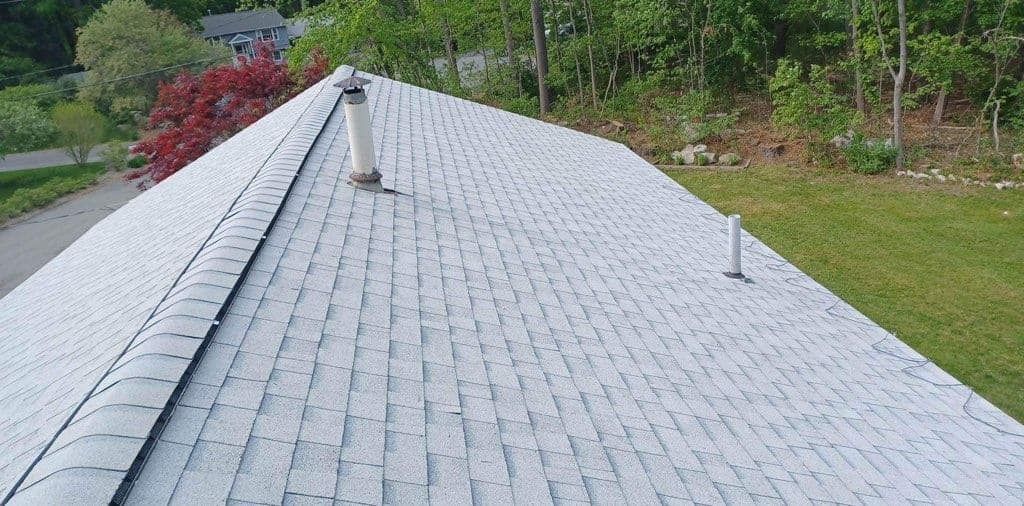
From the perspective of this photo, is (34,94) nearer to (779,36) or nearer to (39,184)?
A: (39,184)

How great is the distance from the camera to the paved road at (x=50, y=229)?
20.7 metres

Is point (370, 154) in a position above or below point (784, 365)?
above

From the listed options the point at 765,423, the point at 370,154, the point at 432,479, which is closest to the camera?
the point at 432,479

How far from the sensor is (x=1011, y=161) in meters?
18.9

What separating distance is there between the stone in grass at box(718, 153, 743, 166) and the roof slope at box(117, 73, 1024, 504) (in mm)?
14727

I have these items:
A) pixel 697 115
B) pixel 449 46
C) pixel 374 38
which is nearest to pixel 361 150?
pixel 697 115

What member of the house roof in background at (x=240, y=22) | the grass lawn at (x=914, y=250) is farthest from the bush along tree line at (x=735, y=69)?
the house roof in background at (x=240, y=22)

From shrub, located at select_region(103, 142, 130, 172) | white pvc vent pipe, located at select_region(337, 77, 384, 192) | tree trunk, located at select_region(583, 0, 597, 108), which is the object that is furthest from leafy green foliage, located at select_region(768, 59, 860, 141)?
shrub, located at select_region(103, 142, 130, 172)

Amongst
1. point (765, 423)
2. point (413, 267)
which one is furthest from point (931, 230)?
point (413, 267)

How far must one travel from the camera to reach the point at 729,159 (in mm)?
22359

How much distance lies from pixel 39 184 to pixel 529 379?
118ft

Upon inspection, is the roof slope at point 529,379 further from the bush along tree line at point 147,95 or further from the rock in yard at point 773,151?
the rock in yard at point 773,151

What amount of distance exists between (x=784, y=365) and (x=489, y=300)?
8.72 feet

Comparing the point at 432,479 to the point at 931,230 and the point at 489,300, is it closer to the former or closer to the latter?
the point at 489,300
